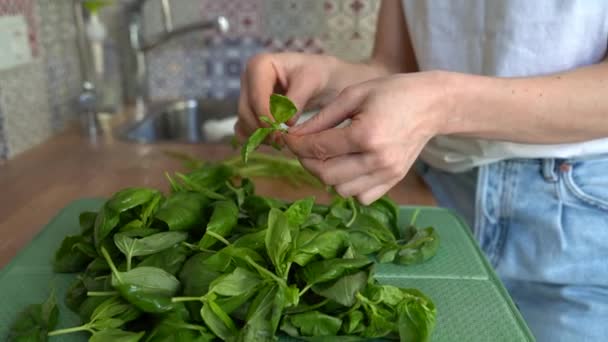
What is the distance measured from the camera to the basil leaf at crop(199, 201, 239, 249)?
570mm

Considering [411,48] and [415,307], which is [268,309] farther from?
[411,48]

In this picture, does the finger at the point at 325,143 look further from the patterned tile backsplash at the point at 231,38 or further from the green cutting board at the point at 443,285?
→ the patterned tile backsplash at the point at 231,38

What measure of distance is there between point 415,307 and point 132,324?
0.26 m

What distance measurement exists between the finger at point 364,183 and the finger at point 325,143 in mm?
36

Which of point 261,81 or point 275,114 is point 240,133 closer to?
point 261,81

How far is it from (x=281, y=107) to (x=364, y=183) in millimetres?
115

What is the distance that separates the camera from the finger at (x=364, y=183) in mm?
571

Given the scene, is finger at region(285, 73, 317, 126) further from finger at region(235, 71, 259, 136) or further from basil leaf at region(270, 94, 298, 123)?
basil leaf at region(270, 94, 298, 123)

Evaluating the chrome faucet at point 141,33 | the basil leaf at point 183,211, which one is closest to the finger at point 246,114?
the basil leaf at point 183,211

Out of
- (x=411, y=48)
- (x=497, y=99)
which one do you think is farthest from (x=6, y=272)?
(x=411, y=48)

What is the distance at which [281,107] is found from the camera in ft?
1.81

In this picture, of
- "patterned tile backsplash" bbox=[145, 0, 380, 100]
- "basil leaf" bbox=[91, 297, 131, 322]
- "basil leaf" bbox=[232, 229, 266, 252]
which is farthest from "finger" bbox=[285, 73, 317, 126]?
"patterned tile backsplash" bbox=[145, 0, 380, 100]

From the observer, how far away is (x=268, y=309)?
1.64 ft

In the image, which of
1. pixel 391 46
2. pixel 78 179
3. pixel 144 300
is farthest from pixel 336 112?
pixel 78 179
